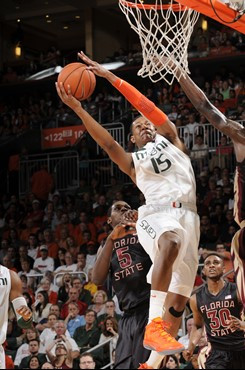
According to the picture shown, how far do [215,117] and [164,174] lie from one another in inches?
27.0

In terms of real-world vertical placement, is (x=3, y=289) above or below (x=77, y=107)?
below

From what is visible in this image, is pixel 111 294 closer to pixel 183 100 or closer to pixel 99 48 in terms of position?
pixel 183 100

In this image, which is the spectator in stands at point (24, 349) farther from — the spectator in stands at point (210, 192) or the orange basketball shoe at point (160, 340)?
the orange basketball shoe at point (160, 340)

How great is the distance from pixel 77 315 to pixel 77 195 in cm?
553

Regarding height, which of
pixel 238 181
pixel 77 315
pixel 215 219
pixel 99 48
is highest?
pixel 99 48

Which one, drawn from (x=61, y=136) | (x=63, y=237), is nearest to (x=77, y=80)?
(x=63, y=237)

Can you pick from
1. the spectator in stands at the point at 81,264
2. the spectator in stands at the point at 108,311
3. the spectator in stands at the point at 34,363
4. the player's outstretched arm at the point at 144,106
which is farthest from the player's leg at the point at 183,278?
the spectator in stands at the point at 81,264

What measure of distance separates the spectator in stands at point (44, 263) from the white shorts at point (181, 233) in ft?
26.4

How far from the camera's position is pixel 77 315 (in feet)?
38.8

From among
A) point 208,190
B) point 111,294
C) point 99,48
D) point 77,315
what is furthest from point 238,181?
point 99,48

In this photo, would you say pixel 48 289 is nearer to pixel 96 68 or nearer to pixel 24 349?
pixel 24 349

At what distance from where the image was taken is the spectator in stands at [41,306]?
41.1 ft

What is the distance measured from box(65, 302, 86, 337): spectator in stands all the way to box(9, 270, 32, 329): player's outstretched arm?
4.18 meters

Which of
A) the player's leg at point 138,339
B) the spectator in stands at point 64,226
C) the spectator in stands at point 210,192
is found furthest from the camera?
the spectator in stands at point 64,226
